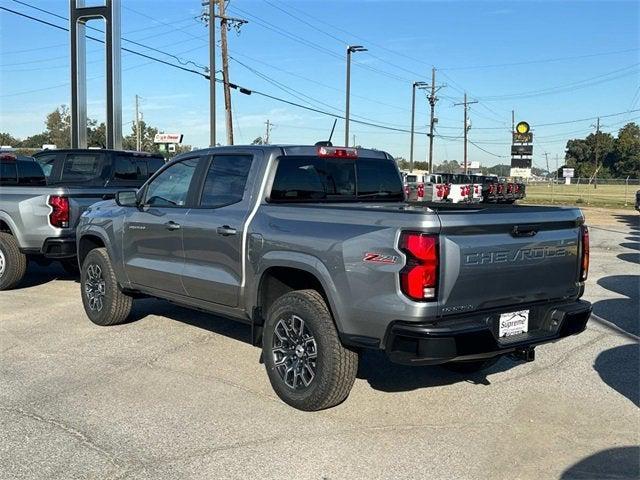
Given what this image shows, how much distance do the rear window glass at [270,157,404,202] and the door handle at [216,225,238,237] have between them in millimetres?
402

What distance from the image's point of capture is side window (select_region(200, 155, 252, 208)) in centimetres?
527

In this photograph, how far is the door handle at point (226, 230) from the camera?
5075 mm

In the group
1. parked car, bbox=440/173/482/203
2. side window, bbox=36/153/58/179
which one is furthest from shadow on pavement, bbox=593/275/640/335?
parked car, bbox=440/173/482/203

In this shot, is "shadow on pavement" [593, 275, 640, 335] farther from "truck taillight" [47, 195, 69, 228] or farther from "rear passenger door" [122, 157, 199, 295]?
"truck taillight" [47, 195, 69, 228]

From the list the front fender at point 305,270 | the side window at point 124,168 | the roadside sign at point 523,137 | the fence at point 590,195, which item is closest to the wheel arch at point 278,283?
the front fender at point 305,270

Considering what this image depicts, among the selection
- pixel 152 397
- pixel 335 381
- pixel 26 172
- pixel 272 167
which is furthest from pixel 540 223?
pixel 26 172

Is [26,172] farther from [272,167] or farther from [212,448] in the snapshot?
[212,448]

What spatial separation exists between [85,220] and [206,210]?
2.43 metres

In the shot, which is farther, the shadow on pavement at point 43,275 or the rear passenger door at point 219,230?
the shadow on pavement at point 43,275

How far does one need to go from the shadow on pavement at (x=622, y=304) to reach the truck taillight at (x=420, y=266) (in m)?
4.03

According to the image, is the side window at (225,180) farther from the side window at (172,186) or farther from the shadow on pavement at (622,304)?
the shadow on pavement at (622,304)

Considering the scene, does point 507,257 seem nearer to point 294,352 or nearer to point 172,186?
point 294,352

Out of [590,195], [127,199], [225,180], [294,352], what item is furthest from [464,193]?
[590,195]

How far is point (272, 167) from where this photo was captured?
512 centimetres
